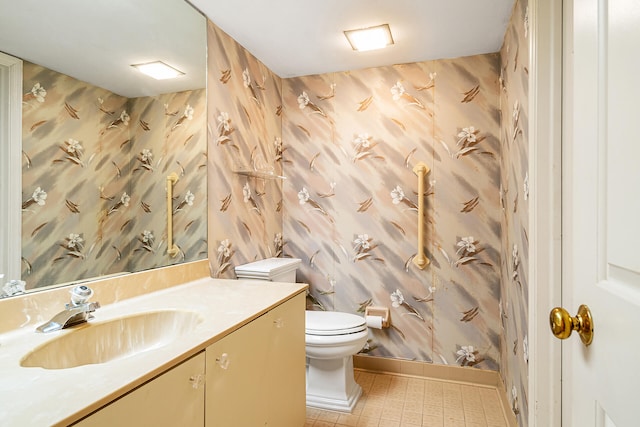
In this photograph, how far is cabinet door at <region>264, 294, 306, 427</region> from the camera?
134cm

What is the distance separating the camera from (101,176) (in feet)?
4.42

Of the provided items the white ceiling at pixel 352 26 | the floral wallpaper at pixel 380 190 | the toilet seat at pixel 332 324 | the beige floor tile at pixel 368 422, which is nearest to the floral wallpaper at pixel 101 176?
the floral wallpaper at pixel 380 190

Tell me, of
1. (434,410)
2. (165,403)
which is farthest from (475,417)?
(165,403)

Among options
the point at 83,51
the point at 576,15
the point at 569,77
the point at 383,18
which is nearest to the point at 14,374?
the point at 83,51

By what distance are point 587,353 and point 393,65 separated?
7.52 feet

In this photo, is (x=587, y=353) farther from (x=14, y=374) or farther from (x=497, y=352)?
(x=497, y=352)

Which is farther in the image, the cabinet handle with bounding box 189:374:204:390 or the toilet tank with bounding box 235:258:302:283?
the toilet tank with bounding box 235:258:302:283

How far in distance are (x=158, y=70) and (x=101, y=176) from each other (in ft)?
1.94

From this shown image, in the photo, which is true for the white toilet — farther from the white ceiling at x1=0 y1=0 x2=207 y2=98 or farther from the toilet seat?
the white ceiling at x1=0 y1=0 x2=207 y2=98

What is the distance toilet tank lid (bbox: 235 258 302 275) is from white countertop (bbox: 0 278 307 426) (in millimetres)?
656

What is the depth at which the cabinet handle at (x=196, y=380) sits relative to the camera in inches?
36.0

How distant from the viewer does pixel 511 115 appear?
188 centimetres

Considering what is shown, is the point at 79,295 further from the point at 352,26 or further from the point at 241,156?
the point at 352,26

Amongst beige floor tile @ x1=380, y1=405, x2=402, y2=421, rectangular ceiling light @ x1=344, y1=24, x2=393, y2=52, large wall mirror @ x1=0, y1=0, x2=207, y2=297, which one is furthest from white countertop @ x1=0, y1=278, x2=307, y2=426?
rectangular ceiling light @ x1=344, y1=24, x2=393, y2=52
